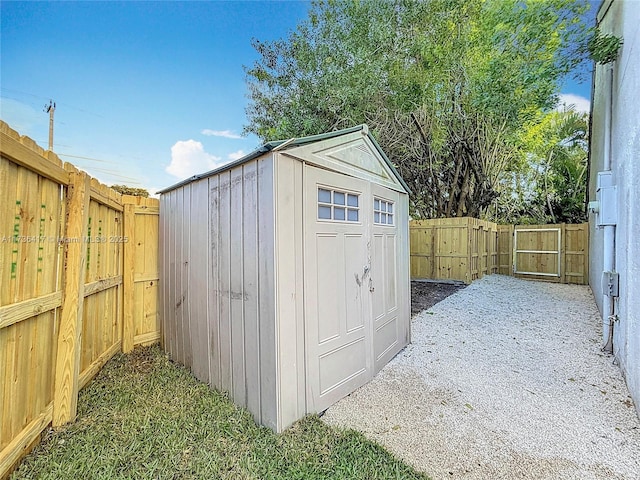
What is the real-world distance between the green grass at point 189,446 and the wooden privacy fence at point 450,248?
724 centimetres

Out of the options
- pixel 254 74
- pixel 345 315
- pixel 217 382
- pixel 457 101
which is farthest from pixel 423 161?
pixel 217 382

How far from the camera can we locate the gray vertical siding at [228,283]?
2102mm

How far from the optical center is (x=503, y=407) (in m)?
2.44

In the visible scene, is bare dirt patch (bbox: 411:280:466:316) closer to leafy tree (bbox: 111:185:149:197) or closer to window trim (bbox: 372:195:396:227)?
window trim (bbox: 372:195:396:227)

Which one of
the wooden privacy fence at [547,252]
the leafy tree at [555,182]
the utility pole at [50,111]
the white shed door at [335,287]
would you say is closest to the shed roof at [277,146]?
the white shed door at [335,287]

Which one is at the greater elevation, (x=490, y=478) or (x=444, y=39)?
(x=444, y=39)

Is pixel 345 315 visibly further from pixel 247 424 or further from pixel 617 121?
pixel 617 121

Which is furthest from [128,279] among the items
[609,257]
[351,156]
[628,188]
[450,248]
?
[450,248]

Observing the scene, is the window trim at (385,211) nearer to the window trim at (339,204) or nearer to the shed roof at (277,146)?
the window trim at (339,204)

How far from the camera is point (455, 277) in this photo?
8.38 meters

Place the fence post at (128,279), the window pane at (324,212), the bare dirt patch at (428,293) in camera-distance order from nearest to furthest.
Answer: the window pane at (324,212)
the fence post at (128,279)
the bare dirt patch at (428,293)

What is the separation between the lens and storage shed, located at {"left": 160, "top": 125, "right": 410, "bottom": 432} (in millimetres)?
2086

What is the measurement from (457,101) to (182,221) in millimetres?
7662

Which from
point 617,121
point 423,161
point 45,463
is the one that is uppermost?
point 423,161
